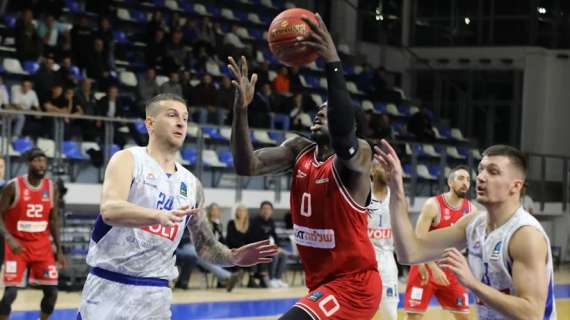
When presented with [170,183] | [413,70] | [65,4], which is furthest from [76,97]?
[413,70]

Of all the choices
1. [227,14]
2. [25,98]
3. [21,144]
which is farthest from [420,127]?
[21,144]

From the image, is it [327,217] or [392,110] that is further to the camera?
[392,110]

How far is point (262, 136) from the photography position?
1681cm

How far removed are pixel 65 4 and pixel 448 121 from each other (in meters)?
11.0

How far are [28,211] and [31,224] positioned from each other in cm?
15

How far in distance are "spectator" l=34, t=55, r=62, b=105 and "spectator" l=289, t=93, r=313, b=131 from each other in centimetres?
455

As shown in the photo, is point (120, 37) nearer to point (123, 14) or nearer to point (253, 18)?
point (123, 14)

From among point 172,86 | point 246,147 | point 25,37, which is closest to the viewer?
point 246,147

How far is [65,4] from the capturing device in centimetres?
1872

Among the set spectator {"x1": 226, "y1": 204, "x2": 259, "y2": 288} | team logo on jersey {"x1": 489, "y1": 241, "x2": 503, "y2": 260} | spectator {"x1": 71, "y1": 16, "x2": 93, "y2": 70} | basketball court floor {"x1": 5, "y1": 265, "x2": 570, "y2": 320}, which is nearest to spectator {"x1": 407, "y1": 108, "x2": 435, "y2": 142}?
basketball court floor {"x1": 5, "y1": 265, "x2": 570, "y2": 320}

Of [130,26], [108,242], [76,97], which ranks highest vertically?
[130,26]

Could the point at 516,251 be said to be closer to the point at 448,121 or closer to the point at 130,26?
the point at 130,26

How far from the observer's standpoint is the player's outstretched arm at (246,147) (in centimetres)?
595

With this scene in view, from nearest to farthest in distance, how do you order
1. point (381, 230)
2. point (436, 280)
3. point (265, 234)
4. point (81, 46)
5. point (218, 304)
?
point (381, 230), point (436, 280), point (218, 304), point (265, 234), point (81, 46)
